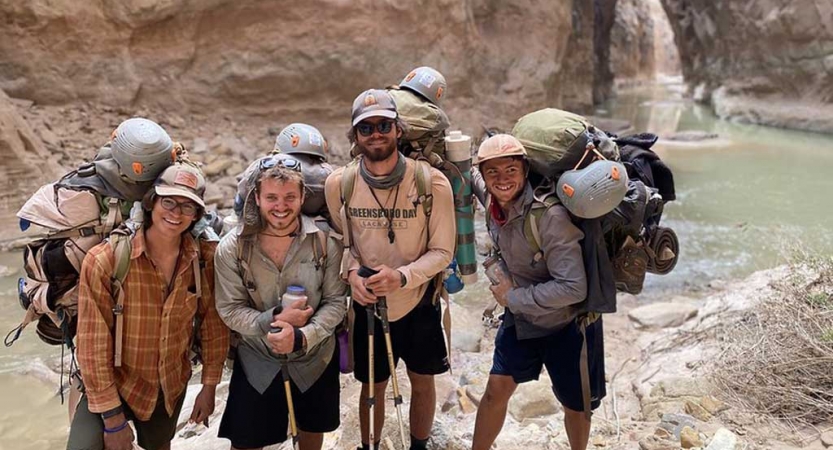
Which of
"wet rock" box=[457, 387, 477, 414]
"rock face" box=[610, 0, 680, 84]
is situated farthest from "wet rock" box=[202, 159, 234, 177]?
"rock face" box=[610, 0, 680, 84]

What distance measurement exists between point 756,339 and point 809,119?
2045cm

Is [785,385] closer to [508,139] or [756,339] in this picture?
[756,339]

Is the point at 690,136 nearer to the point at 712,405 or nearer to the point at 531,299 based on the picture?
the point at 712,405

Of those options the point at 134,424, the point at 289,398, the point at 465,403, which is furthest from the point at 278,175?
the point at 465,403

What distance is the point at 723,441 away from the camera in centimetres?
347

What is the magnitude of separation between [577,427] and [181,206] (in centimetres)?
214

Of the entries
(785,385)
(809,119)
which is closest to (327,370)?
(785,385)

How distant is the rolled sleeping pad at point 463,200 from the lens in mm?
3117

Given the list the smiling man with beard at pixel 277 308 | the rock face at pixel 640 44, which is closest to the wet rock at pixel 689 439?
the smiling man with beard at pixel 277 308

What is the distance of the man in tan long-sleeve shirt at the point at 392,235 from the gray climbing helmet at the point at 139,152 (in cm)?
76

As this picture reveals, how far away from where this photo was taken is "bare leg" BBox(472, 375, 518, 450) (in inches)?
122

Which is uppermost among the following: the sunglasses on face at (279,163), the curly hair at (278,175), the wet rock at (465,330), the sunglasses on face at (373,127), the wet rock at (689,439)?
the sunglasses on face at (373,127)

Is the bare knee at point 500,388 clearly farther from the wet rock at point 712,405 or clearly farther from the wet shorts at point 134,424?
the wet rock at point 712,405

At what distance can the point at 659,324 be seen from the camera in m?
6.62
